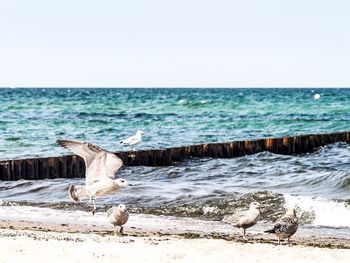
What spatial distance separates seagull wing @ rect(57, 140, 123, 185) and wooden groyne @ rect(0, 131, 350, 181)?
789 cm

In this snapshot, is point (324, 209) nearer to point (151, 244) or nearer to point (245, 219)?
point (245, 219)

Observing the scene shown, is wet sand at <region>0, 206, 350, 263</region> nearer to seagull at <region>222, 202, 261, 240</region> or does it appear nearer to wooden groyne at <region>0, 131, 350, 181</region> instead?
seagull at <region>222, 202, 261, 240</region>

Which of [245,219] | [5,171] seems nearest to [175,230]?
[245,219]

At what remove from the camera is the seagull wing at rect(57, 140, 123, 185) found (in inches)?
469

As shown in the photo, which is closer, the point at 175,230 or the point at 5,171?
the point at 175,230

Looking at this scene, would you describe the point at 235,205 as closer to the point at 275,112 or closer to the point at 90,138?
the point at 90,138

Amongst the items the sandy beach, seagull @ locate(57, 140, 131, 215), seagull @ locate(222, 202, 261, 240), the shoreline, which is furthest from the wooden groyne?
the sandy beach

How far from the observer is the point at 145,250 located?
10078 mm

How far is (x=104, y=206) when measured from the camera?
16.0 metres

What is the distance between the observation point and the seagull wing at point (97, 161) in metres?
11.9

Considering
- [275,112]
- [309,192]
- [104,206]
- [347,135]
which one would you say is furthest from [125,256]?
[275,112]

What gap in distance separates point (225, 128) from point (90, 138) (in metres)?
8.48

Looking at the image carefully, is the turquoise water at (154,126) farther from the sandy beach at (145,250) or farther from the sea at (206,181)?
the sandy beach at (145,250)

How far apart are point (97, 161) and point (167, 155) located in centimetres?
1134
